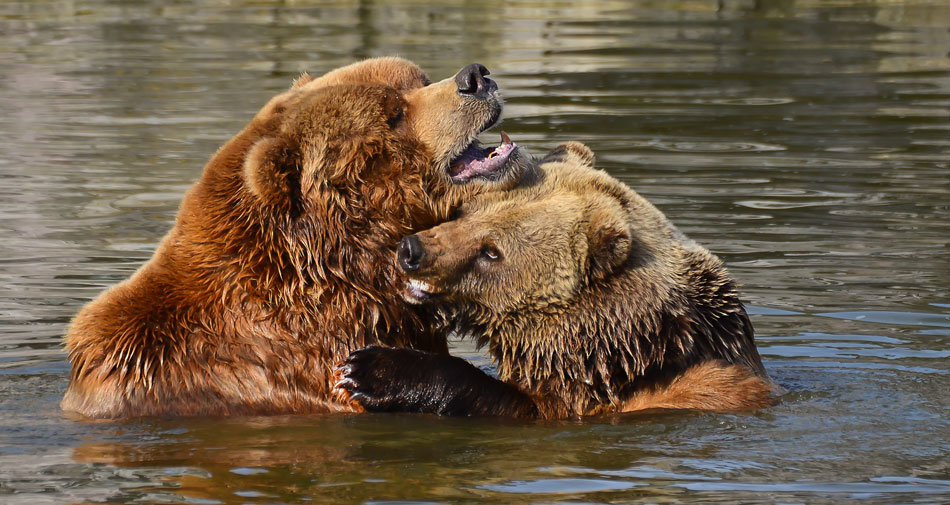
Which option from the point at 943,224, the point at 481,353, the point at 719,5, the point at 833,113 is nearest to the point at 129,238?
the point at 481,353

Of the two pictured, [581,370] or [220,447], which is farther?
[581,370]

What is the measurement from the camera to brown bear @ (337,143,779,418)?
6.59m

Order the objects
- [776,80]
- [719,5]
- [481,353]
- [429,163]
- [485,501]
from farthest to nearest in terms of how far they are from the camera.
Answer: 1. [719,5]
2. [776,80]
3. [481,353]
4. [429,163]
5. [485,501]

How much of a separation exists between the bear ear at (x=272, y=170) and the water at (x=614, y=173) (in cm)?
105

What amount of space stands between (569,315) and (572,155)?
3.31ft

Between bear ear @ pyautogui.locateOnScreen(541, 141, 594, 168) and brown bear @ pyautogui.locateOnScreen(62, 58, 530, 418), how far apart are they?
808 millimetres

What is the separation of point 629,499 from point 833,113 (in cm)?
1253

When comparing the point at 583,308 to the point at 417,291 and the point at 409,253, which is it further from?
the point at 409,253

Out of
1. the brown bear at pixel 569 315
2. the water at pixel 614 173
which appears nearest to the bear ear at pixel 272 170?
the brown bear at pixel 569 315

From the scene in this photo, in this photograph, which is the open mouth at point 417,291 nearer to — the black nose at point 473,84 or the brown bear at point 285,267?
the brown bear at point 285,267

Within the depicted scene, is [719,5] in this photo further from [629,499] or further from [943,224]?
[629,499]

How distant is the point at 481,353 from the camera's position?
852cm

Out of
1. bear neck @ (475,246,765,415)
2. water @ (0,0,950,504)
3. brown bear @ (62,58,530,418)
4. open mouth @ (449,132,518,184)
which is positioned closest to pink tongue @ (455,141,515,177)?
open mouth @ (449,132,518,184)

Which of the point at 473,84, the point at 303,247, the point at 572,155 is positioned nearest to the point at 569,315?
the point at 572,155
